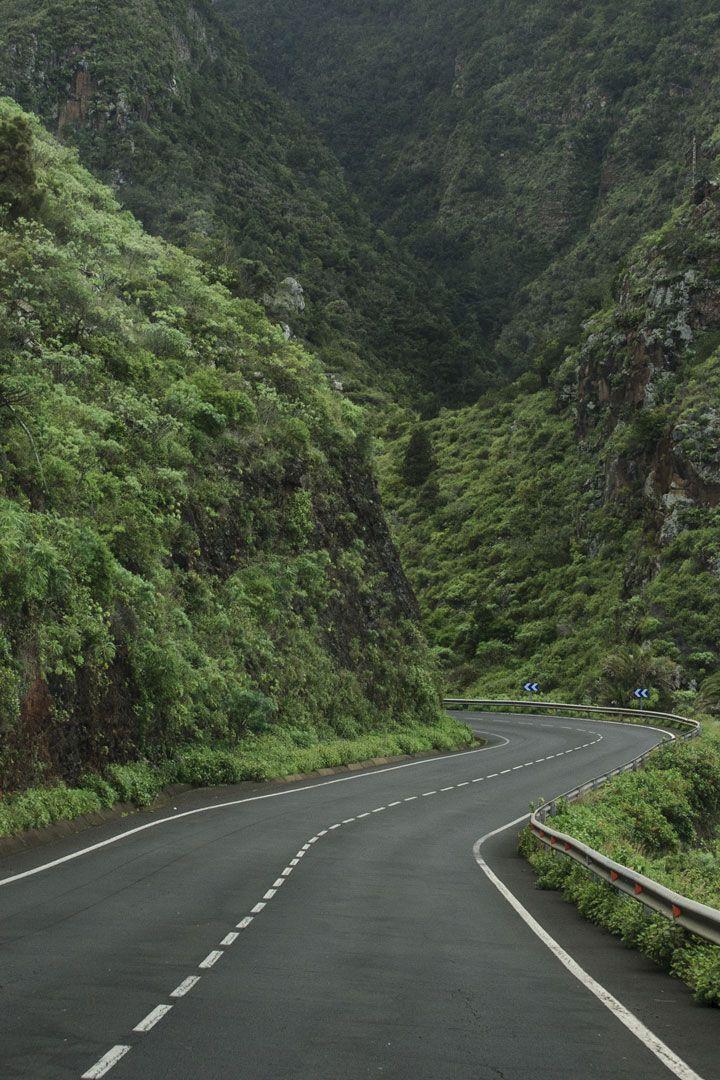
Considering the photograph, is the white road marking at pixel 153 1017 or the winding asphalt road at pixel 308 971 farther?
the white road marking at pixel 153 1017

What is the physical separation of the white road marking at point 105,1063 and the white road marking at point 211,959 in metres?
2.57

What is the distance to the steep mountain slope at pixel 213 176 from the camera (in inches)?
4313

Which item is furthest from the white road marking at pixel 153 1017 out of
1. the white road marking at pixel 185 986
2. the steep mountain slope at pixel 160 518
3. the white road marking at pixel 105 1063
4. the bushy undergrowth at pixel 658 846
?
the steep mountain slope at pixel 160 518

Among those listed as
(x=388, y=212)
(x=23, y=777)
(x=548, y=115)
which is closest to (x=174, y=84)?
(x=388, y=212)

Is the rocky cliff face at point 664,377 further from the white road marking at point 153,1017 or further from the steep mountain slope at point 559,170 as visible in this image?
the white road marking at point 153,1017

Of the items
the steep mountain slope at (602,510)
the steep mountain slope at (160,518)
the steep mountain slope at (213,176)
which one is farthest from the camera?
the steep mountain slope at (213,176)

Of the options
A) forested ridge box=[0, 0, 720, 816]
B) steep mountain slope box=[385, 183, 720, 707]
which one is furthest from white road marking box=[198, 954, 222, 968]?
steep mountain slope box=[385, 183, 720, 707]

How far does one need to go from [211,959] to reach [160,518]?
61.3ft

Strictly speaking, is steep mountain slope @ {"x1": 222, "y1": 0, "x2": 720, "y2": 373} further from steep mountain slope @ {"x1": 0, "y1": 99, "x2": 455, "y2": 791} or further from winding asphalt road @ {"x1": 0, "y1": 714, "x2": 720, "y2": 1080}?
winding asphalt road @ {"x1": 0, "y1": 714, "x2": 720, "y2": 1080}

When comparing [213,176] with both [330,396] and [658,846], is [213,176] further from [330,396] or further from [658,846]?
[658,846]

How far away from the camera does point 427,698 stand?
46656 mm

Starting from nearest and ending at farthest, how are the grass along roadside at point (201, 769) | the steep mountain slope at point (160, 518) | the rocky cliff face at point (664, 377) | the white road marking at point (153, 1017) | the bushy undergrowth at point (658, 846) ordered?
the white road marking at point (153, 1017), the bushy undergrowth at point (658, 846), the grass along roadside at point (201, 769), the steep mountain slope at point (160, 518), the rocky cliff face at point (664, 377)

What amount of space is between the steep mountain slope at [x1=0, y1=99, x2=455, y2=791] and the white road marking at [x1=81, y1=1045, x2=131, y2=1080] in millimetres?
12138

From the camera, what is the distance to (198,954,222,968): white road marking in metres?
9.28
